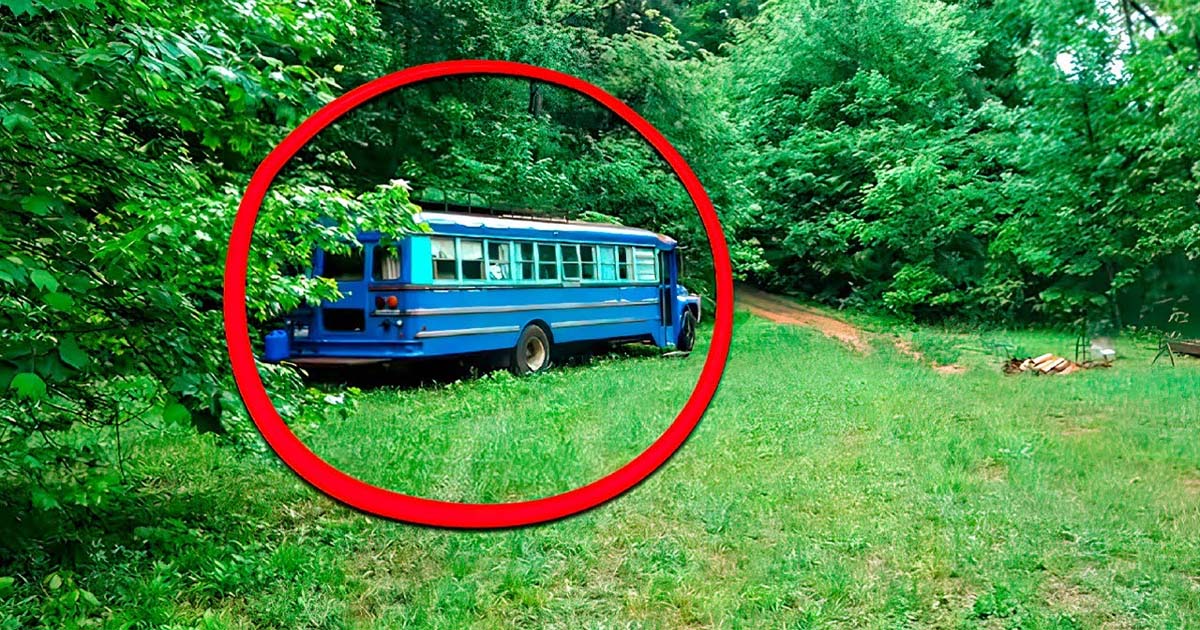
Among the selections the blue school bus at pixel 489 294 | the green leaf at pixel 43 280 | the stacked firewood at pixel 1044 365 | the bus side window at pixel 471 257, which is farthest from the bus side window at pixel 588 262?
the stacked firewood at pixel 1044 365

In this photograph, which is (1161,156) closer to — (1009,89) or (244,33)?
(1009,89)

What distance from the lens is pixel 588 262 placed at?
0.67 metres

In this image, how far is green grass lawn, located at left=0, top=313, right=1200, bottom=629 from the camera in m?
1.47

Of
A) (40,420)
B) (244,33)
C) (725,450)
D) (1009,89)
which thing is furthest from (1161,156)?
(40,420)

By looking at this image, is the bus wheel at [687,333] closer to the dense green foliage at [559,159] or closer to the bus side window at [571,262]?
the dense green foliage at [559,159]

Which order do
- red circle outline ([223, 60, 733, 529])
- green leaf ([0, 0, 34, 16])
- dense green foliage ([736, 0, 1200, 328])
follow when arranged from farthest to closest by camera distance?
dense green foliage ([736, 0, 1200, 328]) < green leaf ([0, 0, 34, 16]) < red circle outline ([223, 60, 733, 529])

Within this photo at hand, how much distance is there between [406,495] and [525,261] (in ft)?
0.95

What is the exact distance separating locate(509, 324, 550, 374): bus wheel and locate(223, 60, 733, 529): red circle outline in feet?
0.49

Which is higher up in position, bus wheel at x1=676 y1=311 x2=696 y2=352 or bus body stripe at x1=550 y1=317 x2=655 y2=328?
bus body stripe at x1=550 y1=317 x2=655 y2=328

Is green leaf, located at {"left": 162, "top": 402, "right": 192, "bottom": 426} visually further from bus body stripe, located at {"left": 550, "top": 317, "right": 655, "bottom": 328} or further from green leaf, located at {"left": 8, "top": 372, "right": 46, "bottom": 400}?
bus body stripe, located at {"left": 550, "top": 317, "right": 655, "bottom": 328}

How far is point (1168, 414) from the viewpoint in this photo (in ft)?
9.81

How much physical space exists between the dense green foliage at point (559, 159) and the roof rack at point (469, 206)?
0.02 m

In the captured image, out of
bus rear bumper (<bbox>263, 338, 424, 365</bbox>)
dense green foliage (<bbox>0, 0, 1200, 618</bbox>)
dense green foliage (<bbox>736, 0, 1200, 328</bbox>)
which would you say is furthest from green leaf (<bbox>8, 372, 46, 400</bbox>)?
dense green foliage (<bbox>736, 0, 1200, 328</bbox>)

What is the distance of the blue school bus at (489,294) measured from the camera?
57 centimetres
